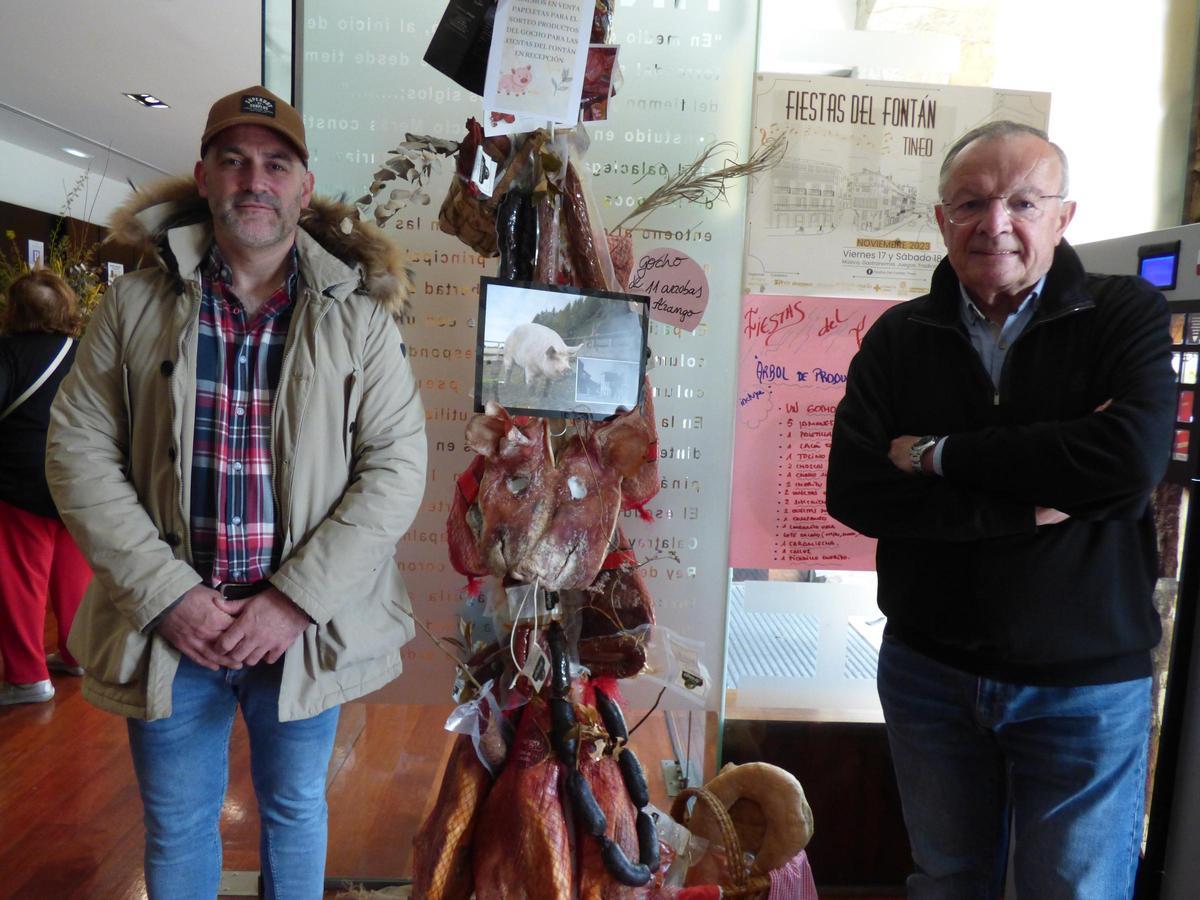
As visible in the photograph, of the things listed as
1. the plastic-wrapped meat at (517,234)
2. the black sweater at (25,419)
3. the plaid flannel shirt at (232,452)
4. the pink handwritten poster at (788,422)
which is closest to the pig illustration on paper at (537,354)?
the plastic-wrapped meat at (517,234)

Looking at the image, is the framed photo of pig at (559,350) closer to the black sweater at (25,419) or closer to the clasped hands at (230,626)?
the clasped hands at (230,626)

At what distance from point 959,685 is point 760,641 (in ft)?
2.93

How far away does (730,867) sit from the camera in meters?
1.59

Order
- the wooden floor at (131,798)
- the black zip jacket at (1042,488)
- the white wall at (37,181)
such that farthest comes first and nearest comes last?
1. the white wall at (37,181)
2. the wooden floor at (131,798)
3. the black zip jacket at (1042,488)

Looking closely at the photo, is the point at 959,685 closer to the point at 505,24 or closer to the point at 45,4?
the point at 505,24

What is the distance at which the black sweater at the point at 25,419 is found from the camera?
308 cm

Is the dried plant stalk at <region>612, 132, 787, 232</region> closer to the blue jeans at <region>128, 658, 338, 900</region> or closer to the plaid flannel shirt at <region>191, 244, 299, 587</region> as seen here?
the plaid flannel shirt at <region>191, 244, 299, 587</region>

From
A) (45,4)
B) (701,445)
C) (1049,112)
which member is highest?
(45,4)

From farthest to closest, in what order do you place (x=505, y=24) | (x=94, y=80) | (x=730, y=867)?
(x=94, y=80) → (x=730, y=867) → (x=505, y=24)

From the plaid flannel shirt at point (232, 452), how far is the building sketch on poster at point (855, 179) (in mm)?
1171

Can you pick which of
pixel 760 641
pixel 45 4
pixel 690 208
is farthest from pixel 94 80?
pixel 760 641

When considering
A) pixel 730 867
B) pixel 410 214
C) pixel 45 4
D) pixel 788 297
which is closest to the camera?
pixel 730 867

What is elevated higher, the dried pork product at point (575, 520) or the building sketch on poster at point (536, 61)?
the building sketch on poster at point (536, 61)

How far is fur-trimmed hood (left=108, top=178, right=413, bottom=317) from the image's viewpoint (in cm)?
150
